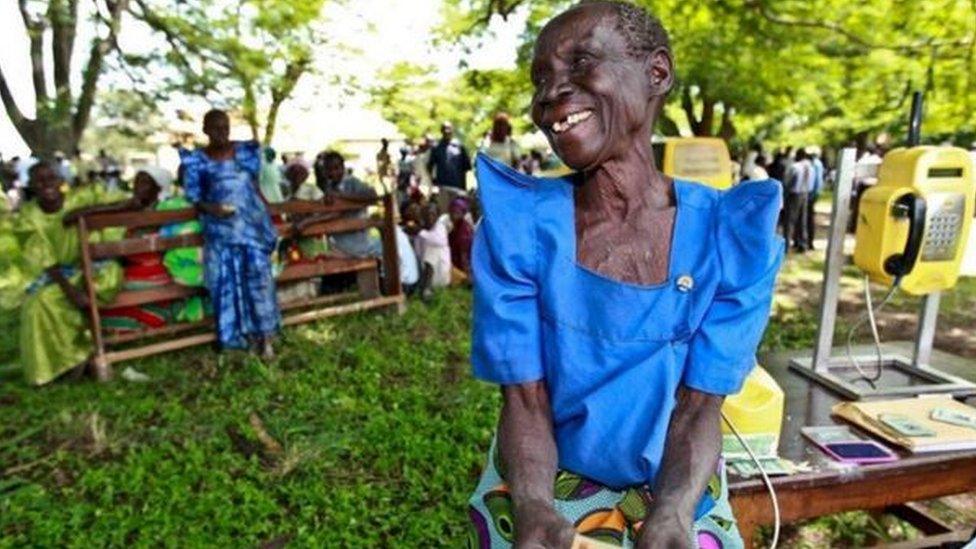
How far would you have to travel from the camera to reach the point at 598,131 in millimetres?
1321

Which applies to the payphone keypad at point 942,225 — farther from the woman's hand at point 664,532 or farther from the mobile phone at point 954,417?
the woman's hand at point 664,532

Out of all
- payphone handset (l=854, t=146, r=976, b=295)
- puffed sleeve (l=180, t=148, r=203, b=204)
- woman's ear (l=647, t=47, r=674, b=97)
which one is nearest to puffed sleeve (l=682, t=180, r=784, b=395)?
woman's ear (l=647, t=47, r=674, b=97)

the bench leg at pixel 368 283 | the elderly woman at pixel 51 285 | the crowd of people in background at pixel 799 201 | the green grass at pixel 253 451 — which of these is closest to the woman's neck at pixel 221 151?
the elderly woman at pixel 51 285

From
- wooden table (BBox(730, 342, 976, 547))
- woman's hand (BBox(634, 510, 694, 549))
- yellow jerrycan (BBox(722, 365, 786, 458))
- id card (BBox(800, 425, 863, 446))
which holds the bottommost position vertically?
wooden table (BBox(730, 342, 976, 547))

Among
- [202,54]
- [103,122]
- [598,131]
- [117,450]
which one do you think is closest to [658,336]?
[598,131]

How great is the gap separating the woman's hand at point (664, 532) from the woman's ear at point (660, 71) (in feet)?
2.74

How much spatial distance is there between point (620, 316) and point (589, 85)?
0.45 meters

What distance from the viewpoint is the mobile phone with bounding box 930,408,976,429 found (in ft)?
7.24

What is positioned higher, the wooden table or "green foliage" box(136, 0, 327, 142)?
"green foliage" box(136, 0, 327, 142)

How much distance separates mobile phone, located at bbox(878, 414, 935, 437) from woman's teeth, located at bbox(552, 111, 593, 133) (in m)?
1.61

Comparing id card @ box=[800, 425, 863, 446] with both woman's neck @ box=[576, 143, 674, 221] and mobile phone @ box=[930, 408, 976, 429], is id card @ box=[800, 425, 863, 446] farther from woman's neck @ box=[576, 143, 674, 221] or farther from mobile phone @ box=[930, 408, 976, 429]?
woman's neck @ box=[576, 143, 674, 221]

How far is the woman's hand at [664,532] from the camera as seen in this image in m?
1.25

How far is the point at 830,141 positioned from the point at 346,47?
77.3 feet

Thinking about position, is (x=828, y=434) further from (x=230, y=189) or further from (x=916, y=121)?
(x=230, y=189)
